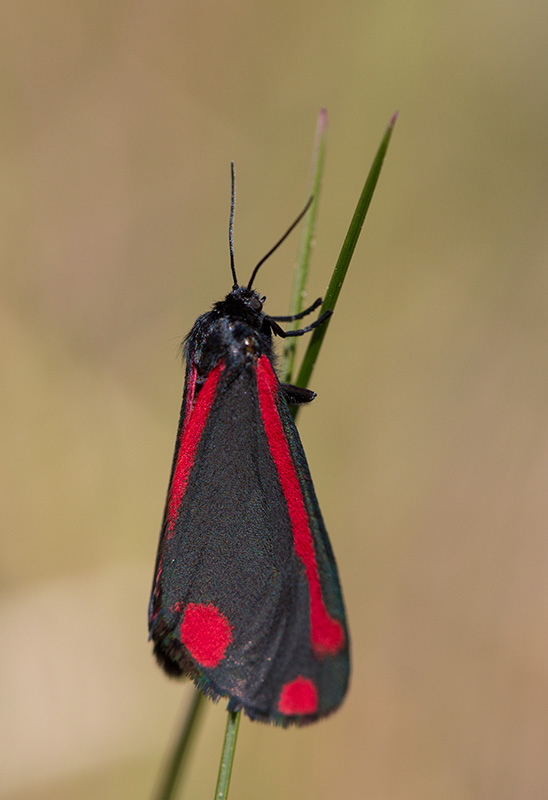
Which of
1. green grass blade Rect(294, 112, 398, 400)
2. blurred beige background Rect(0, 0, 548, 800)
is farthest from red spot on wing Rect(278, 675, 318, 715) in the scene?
blurred beige background Rect(0, 0, 548, 800)

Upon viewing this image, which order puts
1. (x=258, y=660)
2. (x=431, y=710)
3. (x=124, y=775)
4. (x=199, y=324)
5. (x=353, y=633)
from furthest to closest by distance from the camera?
(x=353, y=633), (x=431, y=710), (x=124, y=775), (x=199, y=324), (x=258, y=660)

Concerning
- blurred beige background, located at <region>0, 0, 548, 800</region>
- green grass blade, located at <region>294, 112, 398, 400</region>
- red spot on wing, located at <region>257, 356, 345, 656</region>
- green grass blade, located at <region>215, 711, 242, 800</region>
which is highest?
blurred beige background, located at <region>0, 0, 548, 800</region>

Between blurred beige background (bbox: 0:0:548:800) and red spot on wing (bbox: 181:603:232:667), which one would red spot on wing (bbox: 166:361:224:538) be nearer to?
red spot on wing (bbox: 181:603:232:667)

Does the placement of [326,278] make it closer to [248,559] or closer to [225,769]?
[248,559]

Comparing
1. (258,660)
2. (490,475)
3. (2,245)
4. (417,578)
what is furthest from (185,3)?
(258,660)

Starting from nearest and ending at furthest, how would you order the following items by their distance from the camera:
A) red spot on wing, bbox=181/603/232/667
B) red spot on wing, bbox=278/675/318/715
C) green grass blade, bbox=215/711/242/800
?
green grass blade, bbox=215/711/242/800, red spot on wing, bbox=278/675/318/715, red spot on wing, bbox=181/603/232/667

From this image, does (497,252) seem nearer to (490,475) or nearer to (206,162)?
(490,475)

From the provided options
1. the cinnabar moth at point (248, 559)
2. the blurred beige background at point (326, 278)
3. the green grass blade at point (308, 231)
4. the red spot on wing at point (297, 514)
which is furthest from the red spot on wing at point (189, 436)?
the blurred beige background at point (326, 278)

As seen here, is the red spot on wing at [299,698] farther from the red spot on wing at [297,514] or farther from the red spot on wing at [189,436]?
the red spot on wing at [189,436]
